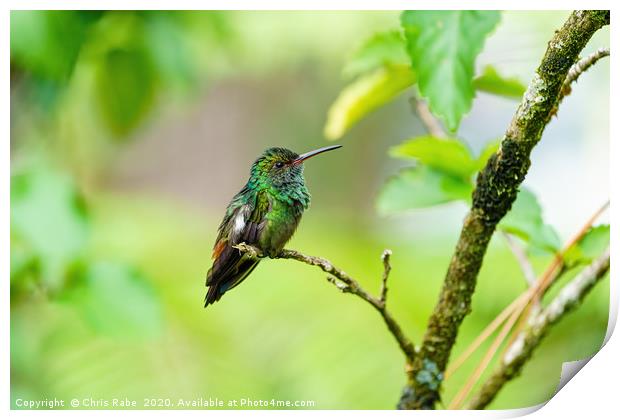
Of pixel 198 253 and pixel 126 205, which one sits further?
pixel 126 205

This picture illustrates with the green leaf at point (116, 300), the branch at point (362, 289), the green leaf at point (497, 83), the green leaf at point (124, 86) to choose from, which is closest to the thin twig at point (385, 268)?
the branch at point (362, 289)

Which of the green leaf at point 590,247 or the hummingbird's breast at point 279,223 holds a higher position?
the hummingbird's breast at point 279,223

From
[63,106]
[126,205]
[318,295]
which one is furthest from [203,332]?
[63,106]

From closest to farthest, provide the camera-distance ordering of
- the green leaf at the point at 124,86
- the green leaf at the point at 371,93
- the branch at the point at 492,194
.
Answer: the branch at the point at 492,194 → the green leaf at the point at 371,93 → the green leaf at the point at 124,86

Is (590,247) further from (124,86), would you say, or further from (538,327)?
(124,86)

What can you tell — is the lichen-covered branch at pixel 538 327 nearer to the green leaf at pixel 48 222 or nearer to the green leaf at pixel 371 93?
the green leaf at pixel 371 93
